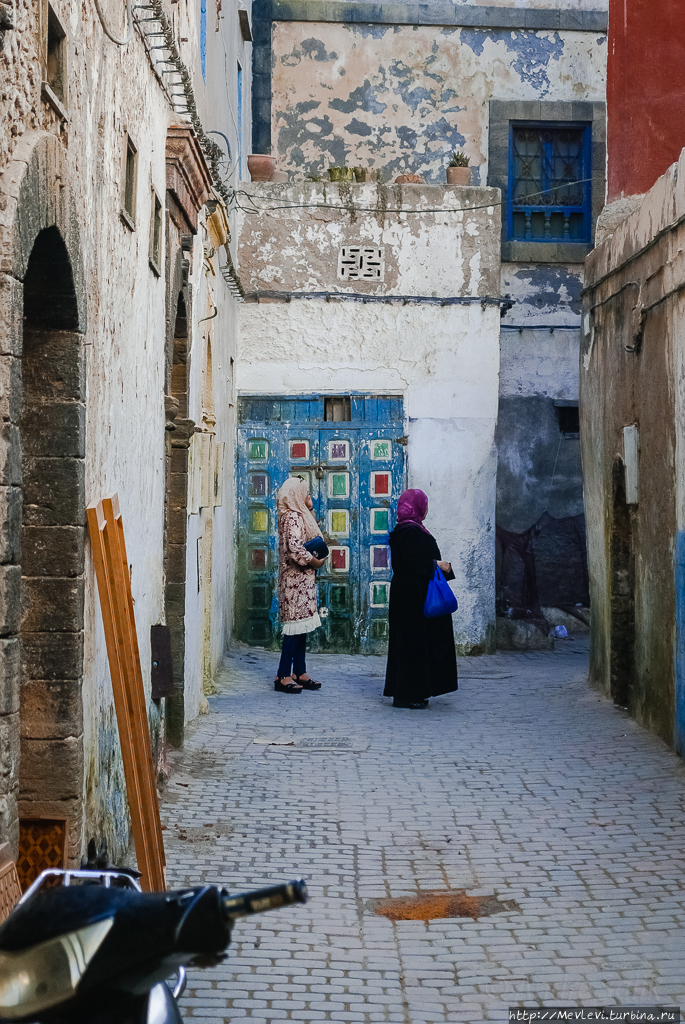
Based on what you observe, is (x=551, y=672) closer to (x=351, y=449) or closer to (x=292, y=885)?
(x=351, y=449)

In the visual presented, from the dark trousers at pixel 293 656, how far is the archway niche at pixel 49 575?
649cm

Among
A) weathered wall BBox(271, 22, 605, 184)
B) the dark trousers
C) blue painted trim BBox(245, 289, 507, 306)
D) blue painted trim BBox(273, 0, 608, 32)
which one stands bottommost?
the dark trousers

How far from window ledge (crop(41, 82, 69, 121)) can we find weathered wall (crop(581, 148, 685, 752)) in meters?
4.86

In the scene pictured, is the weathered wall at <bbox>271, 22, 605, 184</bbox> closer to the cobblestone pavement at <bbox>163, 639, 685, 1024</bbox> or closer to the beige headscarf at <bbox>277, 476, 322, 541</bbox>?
the beige headscarf at <bbox>277, 476, 322, 541</bbox>

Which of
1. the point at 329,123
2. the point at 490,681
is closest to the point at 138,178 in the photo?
the point at 490,681

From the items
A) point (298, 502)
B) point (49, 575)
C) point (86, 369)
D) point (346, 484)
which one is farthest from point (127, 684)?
point (346, 484)

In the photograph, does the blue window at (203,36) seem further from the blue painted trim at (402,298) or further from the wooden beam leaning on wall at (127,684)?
the wooden beam leaning on wall at (127,684)

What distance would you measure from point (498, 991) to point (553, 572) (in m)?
11.0

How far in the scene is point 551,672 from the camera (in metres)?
12.4

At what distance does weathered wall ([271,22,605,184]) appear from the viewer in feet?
49.9

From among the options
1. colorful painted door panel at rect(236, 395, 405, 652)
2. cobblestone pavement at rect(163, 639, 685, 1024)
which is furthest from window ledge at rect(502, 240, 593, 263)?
cobblestone pavement at rect(163, 639, 685, 1024)

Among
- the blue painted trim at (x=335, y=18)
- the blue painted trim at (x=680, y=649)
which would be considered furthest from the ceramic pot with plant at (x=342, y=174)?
the blue painted trim at (x=680, y=649)

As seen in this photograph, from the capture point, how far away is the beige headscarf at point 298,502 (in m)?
11.0

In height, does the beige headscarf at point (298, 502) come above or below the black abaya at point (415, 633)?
above
